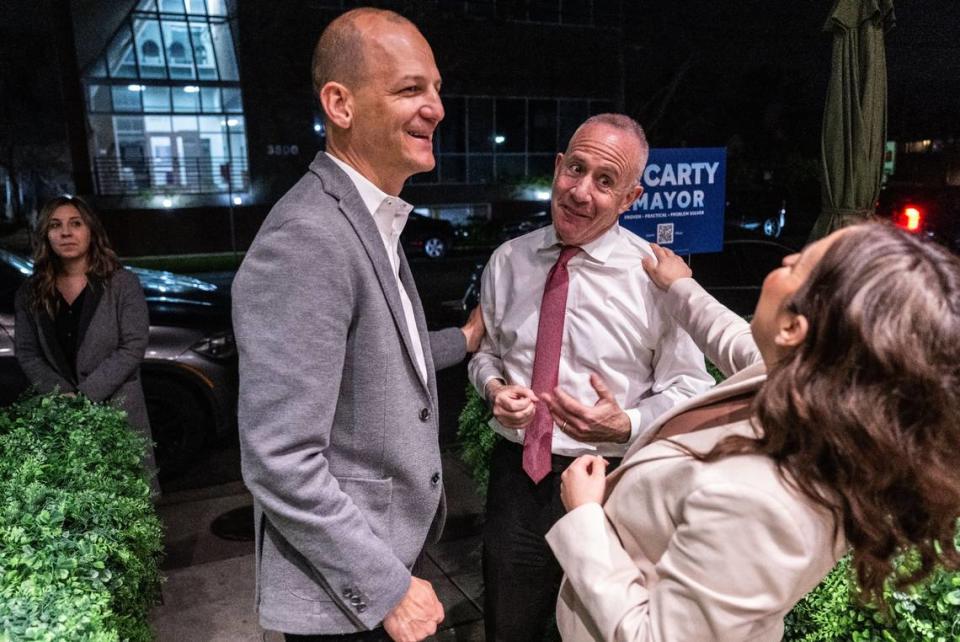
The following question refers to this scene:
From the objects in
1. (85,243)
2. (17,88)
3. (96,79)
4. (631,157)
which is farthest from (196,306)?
(96,79)

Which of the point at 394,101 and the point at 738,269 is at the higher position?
the point at 394,101

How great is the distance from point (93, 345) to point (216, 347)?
145 centimetres

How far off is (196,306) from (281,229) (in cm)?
434

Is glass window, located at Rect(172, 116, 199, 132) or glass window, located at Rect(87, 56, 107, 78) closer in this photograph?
glass window, located at Rect(87, 56, 107, 78)

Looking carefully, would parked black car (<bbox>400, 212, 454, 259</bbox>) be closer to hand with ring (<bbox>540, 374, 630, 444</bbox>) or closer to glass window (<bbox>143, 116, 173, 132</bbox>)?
glass window (<bbox>143, 116, 173, 132</bbox>)

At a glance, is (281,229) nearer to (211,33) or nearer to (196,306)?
(196,306)

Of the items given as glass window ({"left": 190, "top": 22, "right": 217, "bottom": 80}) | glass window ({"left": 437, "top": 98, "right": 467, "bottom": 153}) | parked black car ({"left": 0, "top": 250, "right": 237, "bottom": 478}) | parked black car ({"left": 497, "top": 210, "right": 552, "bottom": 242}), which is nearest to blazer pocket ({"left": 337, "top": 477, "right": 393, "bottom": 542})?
parked black car ({"left": 0, "top": 250, "right": 237, "bottom": 478})

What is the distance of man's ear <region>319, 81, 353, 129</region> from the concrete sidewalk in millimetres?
2353

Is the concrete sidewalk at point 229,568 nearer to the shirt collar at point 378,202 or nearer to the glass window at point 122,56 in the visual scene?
the shirt collar at point 378,202

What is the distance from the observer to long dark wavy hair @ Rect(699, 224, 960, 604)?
110 cm

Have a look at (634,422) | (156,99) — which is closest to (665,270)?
(634,422)

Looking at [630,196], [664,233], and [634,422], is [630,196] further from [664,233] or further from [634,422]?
[664,233]

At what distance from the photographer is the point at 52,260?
153 inches

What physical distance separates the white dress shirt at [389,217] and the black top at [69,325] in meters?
→ 2.81
